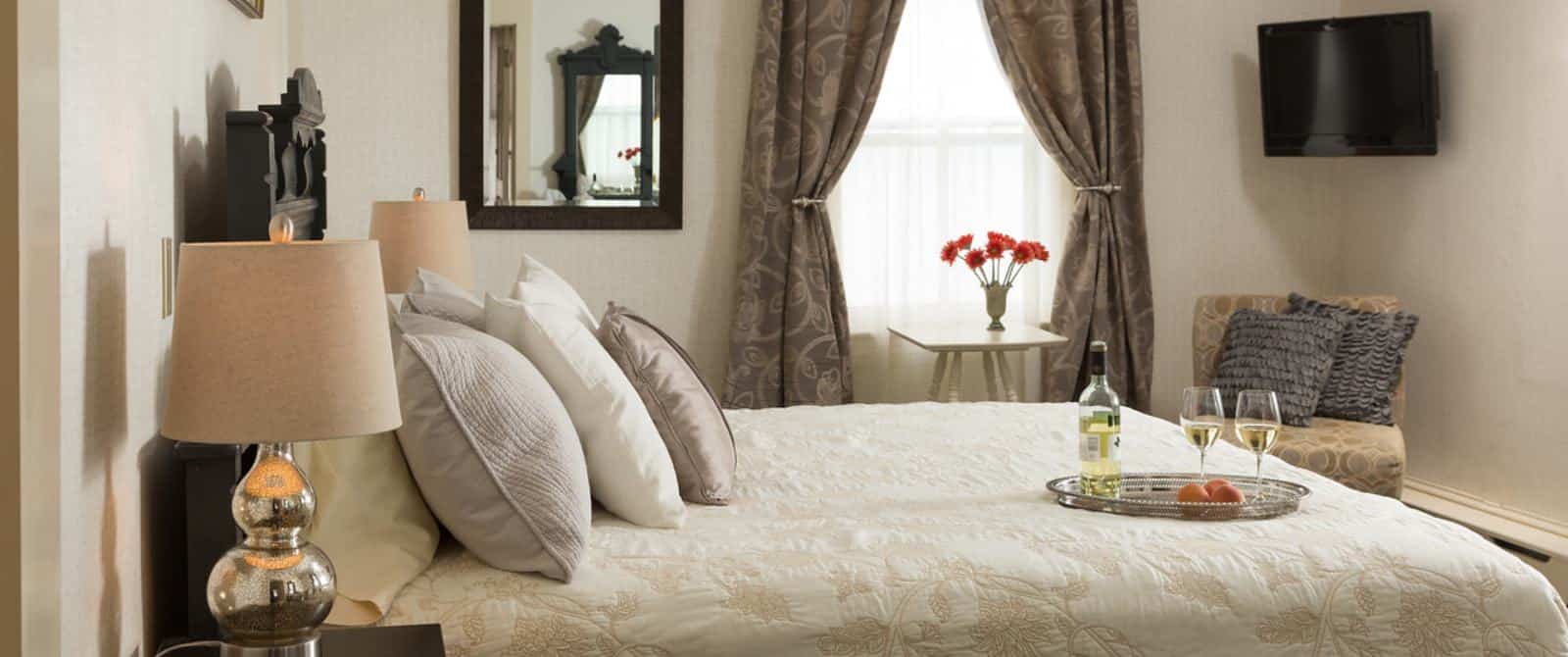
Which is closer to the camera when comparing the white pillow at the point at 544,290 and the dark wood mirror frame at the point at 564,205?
the white pillow at the point at 544,290

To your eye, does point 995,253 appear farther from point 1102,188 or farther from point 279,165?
point 279,165

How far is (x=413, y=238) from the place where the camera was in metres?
3.50

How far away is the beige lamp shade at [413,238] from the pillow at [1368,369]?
294 centimetres

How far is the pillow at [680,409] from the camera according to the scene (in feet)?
8.69

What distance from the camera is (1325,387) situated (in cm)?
483

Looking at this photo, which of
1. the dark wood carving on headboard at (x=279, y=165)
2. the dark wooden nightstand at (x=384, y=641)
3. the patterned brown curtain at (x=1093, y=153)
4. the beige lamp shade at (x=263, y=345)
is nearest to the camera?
the beige lamp shade at (x=263, y=345)

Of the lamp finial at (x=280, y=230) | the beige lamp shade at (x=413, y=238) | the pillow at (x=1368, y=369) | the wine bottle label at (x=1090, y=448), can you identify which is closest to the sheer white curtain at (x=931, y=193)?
the pillow at (x=1368, y=369)

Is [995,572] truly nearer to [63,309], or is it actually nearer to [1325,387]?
[63,309]

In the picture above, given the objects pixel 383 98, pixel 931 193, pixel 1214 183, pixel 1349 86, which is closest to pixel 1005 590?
pixel 931 193

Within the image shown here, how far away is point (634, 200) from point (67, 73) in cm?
390

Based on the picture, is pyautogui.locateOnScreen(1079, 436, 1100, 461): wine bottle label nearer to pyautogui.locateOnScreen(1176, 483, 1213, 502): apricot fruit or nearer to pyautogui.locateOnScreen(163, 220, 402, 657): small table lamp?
pyautogui.locateOnScreen(1176, 483, 1213, 502): apricot fruit

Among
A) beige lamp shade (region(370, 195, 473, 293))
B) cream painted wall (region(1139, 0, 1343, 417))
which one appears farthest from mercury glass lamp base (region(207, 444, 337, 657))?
cream painted wall (region(1139, 0, 1343, 417))

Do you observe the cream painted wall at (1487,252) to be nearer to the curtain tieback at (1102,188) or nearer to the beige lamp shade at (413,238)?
the curtain tieback at (1102,188)

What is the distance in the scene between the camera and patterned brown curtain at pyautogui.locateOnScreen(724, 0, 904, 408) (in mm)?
5242
